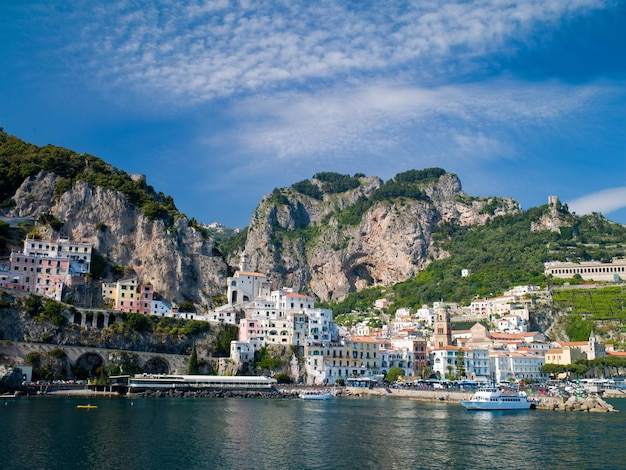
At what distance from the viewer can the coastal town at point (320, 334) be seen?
259 feet

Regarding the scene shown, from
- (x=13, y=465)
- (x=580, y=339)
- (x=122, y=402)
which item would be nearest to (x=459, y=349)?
(x=580, y=339)

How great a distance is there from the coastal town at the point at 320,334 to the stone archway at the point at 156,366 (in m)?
7.01

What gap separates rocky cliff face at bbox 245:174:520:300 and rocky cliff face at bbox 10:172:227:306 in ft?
249

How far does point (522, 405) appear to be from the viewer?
62.5 meters

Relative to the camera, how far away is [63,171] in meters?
94.6

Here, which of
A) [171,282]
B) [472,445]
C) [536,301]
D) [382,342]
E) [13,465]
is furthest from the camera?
[536,301]

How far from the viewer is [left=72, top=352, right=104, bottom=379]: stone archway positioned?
69.3m

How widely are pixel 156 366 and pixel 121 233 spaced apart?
2404 cm

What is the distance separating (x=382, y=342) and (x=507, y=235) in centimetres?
7057

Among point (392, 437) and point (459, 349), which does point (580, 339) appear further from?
point (392, 437)

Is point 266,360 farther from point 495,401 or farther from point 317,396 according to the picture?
point 495,401

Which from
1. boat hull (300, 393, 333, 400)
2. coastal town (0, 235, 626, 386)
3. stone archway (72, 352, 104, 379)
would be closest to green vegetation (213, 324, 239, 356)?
coastal town (0, 235, 626, 386)

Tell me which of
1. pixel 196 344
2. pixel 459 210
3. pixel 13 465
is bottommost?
pixel 13 465

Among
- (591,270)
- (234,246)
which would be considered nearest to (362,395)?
(591,270)
